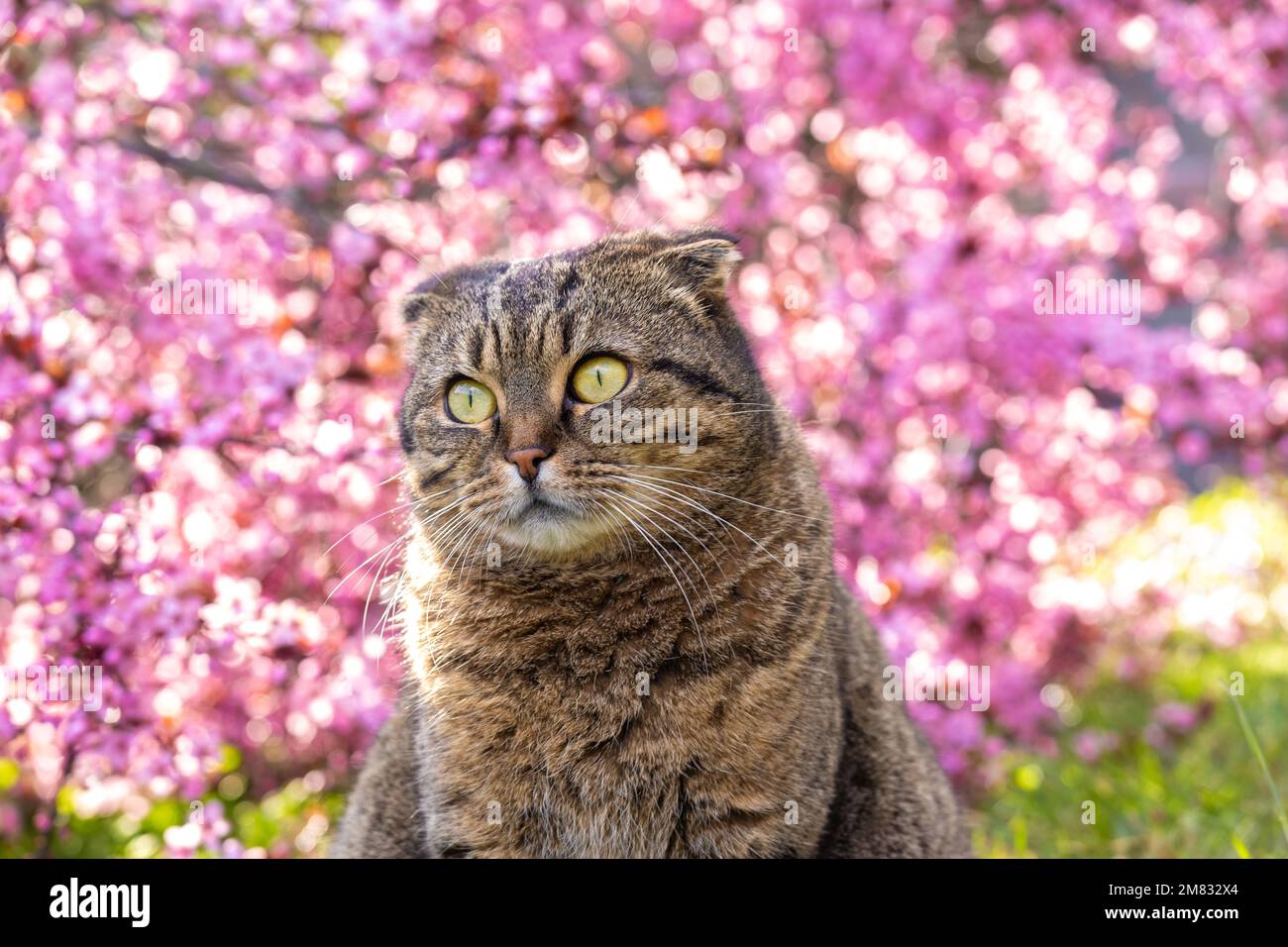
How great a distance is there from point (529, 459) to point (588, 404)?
0.61 feet

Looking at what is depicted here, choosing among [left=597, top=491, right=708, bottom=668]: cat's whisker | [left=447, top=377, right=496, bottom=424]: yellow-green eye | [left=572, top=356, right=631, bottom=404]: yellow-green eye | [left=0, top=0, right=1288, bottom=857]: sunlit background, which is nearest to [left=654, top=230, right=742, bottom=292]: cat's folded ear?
[left=572, top=356, right=631, bottom=404]: yellow-green eye

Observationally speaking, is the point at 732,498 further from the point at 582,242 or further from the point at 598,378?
the point at 582,242

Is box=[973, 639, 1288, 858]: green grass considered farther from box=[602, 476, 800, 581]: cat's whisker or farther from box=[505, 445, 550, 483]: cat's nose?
box=[505, 445, 550, 483]: cat's nose

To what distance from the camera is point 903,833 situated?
2.91 meters

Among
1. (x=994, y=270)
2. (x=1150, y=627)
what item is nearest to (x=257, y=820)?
(x=994, y=270)

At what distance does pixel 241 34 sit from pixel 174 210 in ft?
2.45

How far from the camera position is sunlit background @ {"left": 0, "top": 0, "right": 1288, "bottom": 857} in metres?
3.57

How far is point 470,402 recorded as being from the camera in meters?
2.70

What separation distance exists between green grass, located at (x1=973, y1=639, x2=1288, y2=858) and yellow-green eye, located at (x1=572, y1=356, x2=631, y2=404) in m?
1.76

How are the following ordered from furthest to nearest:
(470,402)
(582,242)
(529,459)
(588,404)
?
(582,242)
(470,402)
(588,404)
(529,459)

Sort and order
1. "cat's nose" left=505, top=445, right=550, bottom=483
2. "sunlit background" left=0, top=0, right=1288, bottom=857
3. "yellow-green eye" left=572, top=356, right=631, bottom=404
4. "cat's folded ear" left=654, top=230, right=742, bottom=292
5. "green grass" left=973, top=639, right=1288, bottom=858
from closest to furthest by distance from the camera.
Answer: "cat's nose" left=505, top=445, right=550, bottom=483 → "yellow-green eye" left=572, top=356, right=631, bottom=404 → "cat's folded ear" left=654, top=230, right=742, bottom=292 → "sunlit background" left=0, top=0, right=1288, bottom=857 → "green grass" left=973, top=639, right=1288, bottom=858

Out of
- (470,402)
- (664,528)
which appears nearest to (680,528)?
(664,528)

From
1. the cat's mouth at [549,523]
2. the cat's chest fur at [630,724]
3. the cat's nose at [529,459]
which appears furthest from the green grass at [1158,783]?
the cat's nose at [529,459]

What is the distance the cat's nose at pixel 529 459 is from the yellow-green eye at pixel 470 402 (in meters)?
0.23
